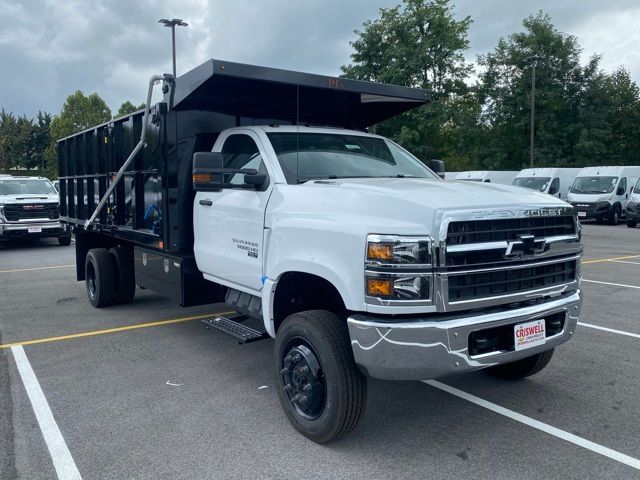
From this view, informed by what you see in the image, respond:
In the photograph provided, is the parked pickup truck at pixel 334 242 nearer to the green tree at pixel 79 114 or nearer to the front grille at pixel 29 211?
the front grille at pixel 29 211

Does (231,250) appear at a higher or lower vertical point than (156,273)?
higher

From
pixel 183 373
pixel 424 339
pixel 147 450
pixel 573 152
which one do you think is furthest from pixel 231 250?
pixel 573 152

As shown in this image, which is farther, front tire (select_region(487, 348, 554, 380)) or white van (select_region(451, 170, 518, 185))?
white van (select_region(451, 170, 518, 185))

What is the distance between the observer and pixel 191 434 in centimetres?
414

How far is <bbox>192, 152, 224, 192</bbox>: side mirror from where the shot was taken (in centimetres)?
452

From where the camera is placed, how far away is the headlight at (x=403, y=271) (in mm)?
3441

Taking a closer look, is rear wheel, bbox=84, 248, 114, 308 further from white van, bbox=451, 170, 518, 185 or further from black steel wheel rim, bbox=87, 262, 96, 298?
white van, bbox=451, 170, 518, 185

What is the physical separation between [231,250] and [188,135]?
1375 mm

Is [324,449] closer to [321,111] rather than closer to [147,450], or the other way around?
[147,450]

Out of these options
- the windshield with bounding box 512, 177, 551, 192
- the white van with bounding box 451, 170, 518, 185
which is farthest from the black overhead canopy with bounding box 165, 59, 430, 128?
the windshield with bounding box 512, 177, 551, 192

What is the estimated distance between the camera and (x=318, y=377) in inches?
153

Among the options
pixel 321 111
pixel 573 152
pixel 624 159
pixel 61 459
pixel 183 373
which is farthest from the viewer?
pixel 624 159

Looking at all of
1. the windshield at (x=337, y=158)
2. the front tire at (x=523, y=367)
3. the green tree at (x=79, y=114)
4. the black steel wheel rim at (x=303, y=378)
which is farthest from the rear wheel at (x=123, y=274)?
the green tree at (x=79, y=114)

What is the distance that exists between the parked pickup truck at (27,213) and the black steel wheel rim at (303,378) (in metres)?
13.4
